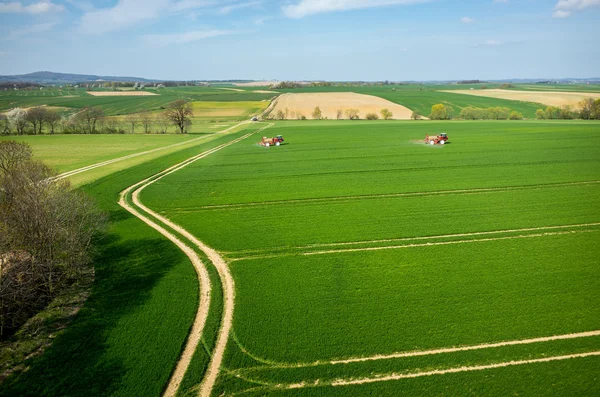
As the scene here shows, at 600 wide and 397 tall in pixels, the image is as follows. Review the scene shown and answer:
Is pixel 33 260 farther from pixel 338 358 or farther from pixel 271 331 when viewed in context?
pixel 338 358

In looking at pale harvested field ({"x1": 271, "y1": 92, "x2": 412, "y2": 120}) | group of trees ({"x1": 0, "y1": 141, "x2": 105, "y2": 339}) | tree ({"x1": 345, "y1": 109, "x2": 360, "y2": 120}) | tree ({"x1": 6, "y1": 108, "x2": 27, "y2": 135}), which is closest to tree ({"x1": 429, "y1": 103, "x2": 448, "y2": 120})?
pale harvested field ({"x1": 271, "y1": 92, "x2": 412, "y2": 120})

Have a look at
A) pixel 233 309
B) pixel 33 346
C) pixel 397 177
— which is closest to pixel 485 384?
pixel 233 309

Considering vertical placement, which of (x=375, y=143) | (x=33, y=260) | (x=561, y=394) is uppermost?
(x=375, y=143)

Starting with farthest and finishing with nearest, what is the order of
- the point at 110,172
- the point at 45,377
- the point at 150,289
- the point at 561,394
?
the point at 110,172, the point at 150,289, the point at 45,377, the point at 561,394

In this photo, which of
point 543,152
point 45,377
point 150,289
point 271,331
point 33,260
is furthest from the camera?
point 543,152

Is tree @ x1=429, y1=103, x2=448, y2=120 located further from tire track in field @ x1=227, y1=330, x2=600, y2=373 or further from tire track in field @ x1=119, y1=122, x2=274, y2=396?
tire track in field @ x1=227, y1=330, x2=600, y2=373

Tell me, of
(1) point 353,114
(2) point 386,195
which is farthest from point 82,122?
(2) point 386,195

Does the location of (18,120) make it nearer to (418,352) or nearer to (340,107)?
(340,107)

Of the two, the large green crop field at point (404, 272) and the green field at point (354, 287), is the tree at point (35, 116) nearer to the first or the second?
the green field at point (354, 287)
